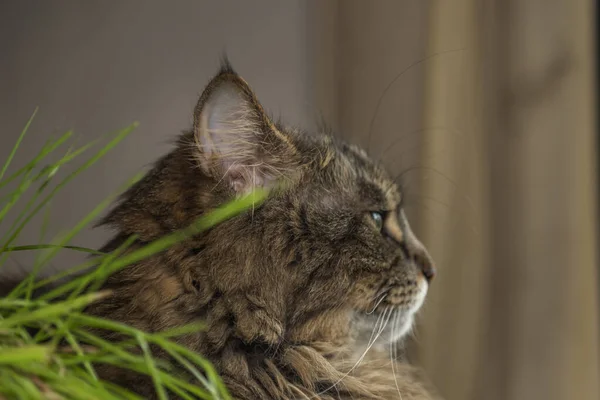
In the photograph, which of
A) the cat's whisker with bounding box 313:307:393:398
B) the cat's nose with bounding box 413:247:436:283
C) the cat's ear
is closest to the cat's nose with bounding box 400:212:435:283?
the cat's nose with bounding box 413:247:436:283

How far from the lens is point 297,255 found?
3.46 feet

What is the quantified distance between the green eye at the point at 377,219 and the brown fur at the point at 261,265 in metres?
0.02

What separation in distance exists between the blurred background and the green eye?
1.33ft

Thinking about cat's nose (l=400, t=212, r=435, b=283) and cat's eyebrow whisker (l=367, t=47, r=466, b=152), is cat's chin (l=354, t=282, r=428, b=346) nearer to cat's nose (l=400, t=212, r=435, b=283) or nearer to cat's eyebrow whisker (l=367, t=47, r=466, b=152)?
cat's nose (l=400, t=212, r=435, b=283)

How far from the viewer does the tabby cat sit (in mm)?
993

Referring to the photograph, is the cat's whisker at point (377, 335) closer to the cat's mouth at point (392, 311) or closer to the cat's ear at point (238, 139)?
the cat's mouth at point (392, 311)

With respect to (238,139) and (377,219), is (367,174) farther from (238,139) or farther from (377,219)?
(238,139)

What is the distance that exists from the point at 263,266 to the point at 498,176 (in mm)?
789

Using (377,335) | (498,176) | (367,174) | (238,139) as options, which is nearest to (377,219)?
(367,174)

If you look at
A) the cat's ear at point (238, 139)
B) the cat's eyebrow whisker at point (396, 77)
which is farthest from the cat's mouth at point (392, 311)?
the cat's eyebrow whisker at point (396, 77)

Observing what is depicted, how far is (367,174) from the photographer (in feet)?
4.06

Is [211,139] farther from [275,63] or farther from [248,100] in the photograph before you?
[275,63]

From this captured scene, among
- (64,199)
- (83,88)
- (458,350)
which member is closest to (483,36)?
(458,350)

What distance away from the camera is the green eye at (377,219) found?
3.90ft
